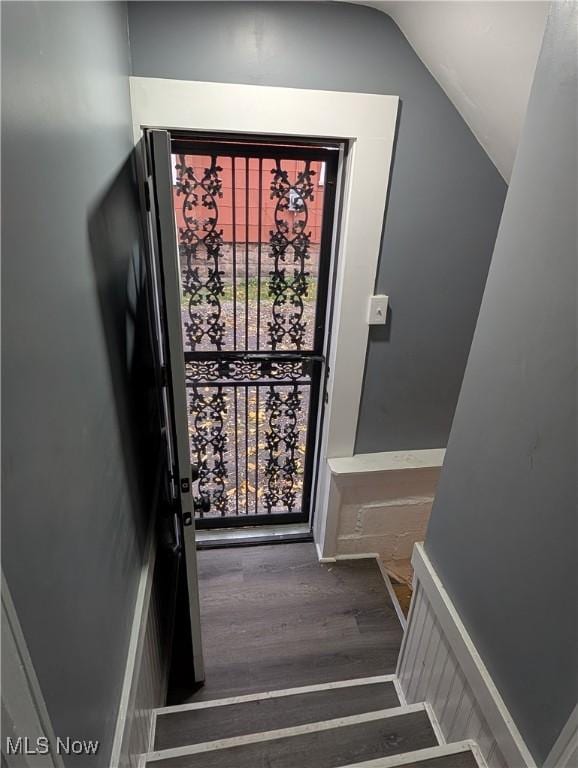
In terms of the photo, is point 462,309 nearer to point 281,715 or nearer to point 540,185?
point 540,185

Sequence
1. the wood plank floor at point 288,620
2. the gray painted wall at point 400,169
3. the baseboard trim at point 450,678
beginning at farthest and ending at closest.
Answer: the wood plank floor at point 288,620
the gray painted wall at point 400,169
the baseboard trim at point 450,678

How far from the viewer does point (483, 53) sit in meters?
1.25

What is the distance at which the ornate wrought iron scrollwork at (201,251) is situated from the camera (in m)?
1.73

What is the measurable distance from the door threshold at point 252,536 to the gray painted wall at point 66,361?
4.12ft

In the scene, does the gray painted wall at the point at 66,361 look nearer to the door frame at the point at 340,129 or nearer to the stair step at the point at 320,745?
the door frame at the point at 340,129

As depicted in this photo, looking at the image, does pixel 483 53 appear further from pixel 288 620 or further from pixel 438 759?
pixel 288 620

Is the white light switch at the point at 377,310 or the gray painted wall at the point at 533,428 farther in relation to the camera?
the white light switch at the point at 377,310

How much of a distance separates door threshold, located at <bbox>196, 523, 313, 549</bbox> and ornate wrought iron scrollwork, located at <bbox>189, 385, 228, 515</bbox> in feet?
0.63

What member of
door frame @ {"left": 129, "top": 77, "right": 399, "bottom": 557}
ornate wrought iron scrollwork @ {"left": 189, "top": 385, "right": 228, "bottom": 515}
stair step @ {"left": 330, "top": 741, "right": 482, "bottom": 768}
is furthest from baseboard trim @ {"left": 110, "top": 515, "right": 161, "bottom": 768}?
door frame @ {"left": 129, "top": 77, "right": 399, "bottom": 557}

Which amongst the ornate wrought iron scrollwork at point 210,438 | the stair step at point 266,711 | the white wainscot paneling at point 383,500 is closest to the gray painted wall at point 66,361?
the stair step at point 266,711

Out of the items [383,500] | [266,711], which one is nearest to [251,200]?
[383,500]

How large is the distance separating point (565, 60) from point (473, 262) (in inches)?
45.3

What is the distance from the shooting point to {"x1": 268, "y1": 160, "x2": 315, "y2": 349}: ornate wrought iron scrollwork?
1801 mm

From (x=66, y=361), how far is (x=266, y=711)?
5.05 ft
